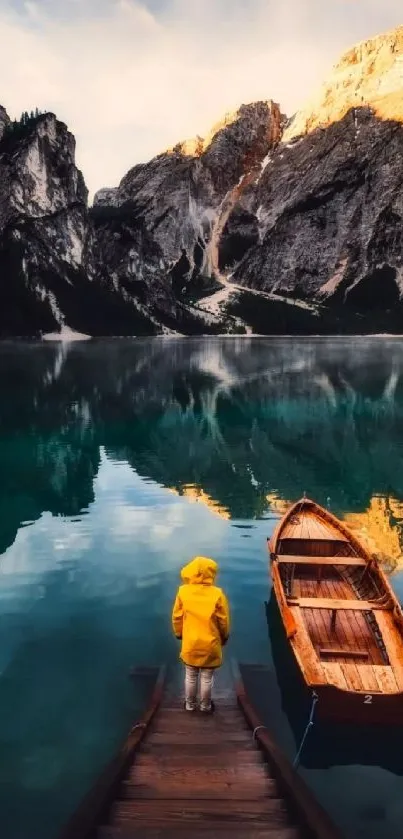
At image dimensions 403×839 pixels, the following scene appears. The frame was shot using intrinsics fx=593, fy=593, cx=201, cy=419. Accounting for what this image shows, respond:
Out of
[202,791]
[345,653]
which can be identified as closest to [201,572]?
[202,791]

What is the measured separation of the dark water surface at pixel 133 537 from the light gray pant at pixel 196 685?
2.01 meters

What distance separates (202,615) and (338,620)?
21.0 feet

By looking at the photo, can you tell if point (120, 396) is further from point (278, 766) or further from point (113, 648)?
point (278, 766)

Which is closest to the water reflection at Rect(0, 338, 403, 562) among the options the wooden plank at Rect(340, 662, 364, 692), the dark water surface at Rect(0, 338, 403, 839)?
the dark water surface at Rect(0, 338, 403, 839)

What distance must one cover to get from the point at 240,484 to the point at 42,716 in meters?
24.2

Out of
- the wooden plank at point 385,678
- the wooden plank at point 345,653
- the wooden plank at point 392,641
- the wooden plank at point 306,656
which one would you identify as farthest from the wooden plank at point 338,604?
the wooden plank at point 385,678

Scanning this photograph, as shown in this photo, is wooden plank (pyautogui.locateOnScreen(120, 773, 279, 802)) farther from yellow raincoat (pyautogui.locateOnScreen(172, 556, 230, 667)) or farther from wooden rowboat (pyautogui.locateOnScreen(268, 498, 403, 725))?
wooden rowboat (pyautogui.locateOnScreen(268, 498, 403, 725))

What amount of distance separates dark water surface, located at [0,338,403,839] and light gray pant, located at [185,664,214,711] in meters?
2.01

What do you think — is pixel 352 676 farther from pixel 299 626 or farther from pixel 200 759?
pixel 200 759

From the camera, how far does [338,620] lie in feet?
55.5

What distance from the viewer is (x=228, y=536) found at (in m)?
27.8

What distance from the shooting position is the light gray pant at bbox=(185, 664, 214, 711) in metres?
12.7

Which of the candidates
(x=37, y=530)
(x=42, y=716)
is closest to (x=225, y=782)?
(x=42, y=716)

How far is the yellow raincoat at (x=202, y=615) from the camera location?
12.1 metres
